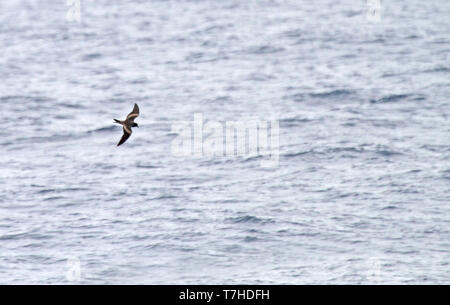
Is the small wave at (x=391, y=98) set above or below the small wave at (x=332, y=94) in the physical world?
below

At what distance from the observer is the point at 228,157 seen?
49.3 m

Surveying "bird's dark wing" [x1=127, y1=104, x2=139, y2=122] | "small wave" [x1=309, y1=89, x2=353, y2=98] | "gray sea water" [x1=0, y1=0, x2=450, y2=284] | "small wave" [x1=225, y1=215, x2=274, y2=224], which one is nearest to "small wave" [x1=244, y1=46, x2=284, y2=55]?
"gray sea water" [x1=0, y1=0, x2=450, y2=284]

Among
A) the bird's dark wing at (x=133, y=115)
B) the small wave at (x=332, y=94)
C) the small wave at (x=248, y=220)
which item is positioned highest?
the bird's dark wing at (x=133, y=115)

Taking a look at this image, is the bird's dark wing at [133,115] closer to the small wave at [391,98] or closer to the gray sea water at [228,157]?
the gray sea water at [228,157]

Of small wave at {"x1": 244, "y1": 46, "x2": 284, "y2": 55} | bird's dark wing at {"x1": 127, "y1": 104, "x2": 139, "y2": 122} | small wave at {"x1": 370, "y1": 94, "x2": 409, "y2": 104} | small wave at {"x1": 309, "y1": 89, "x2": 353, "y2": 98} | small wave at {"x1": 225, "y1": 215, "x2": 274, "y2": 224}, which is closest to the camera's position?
bird's dark wing at {"x1": 127, "y1": 104, "x2": 139, "y2": 122}

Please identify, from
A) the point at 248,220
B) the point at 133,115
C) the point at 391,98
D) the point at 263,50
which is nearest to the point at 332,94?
the point at 391,98

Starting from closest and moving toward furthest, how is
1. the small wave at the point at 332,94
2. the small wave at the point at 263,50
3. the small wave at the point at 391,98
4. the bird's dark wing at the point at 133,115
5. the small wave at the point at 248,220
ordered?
1. the bird's dark wing at the point at 133,115
2. the small wave at the point at 248,220
3. the small wave at the point at 391,98
4. the small wave at the point at 332,94
5. the small wave at the point at 263,50

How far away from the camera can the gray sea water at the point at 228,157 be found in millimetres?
39125

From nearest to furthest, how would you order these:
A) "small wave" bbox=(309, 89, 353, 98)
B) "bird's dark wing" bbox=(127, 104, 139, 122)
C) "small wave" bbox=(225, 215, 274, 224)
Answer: "bird's dark wing" bbox=(127, 104, 139, 122), "small wave" bbox=(225, 215, 274, 224), "small wave" bbox=(309, 89, 353, 98)

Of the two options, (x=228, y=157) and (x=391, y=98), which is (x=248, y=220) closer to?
(x=228, y=157)

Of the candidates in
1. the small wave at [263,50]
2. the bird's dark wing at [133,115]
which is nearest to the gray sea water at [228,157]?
the small wave at [263,50]

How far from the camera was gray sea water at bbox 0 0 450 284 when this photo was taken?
39.1 meters

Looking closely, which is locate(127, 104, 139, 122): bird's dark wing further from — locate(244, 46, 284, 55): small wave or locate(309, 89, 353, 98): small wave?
locate(244, 46, 284, 55): small wave
